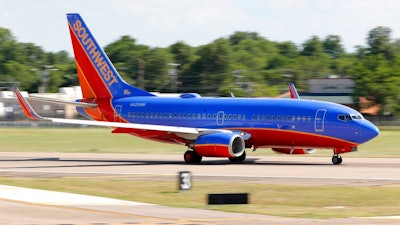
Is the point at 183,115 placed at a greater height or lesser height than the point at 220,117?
greater

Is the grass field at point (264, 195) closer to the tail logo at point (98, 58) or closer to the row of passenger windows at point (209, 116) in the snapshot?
the row of passenger windows at point (209, 116)

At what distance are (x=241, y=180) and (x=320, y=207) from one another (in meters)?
9.39

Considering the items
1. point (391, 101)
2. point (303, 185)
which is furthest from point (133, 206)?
point (391, 101)

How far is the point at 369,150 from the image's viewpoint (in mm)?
62531

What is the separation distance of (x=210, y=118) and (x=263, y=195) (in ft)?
62.3

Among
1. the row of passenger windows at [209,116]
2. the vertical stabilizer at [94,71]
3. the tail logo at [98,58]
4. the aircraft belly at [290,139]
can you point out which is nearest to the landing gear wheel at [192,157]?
the row of passenger windows at [209,116]

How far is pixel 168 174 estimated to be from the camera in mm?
42656

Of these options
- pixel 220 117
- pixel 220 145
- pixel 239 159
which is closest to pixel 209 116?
pixel 220 117

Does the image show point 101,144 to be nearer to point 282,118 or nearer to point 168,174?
point 282,118

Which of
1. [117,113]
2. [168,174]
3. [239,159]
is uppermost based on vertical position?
[117,113]

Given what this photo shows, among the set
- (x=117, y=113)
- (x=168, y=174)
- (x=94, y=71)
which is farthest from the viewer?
(x=94, y=71)

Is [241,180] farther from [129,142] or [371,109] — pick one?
[371,109]

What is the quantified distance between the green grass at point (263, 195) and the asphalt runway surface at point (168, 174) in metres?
1.56

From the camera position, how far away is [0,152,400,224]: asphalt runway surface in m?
25.2
